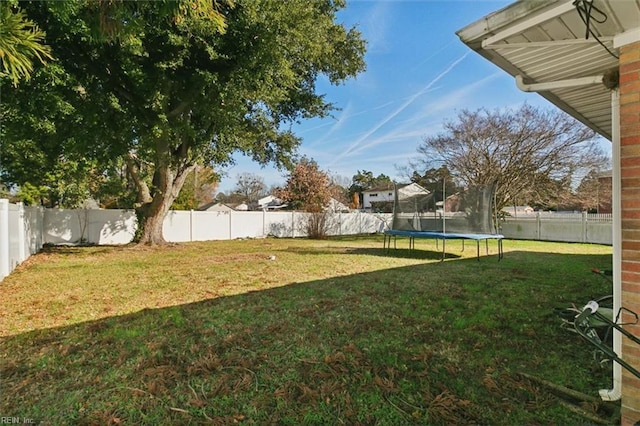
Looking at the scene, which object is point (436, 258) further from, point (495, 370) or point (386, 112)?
point (386, 112)

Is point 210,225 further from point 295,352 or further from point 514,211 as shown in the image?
point 514,211

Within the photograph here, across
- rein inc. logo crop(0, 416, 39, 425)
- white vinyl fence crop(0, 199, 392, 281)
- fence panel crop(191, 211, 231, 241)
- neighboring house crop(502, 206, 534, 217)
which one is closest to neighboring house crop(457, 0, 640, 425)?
rein inc. logo crop(0, 416, 39, 425)

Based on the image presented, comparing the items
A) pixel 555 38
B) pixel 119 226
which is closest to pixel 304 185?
pixel 119 226

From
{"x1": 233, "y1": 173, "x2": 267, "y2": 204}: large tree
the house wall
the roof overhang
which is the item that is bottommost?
the roof overhang

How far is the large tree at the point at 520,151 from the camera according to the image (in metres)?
14.0

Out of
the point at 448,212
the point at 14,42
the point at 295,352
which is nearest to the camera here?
the point at 14,42

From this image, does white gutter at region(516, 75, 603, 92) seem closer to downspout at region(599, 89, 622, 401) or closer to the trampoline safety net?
downspout at region(599, 89, 622, 401)

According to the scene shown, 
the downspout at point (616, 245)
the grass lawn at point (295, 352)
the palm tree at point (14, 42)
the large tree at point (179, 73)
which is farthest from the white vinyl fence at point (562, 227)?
the palm tree at point (14, 42)

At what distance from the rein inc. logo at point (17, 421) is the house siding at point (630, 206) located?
3.16 meters

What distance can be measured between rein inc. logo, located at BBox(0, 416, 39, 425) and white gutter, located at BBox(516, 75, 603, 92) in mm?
3910

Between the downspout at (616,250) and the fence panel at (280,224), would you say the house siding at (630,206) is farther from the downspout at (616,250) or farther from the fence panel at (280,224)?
the fence panel at (280,224)

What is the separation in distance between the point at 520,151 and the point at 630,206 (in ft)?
49.3

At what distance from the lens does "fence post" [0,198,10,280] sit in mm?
5114

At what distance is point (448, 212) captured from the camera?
8.82m
